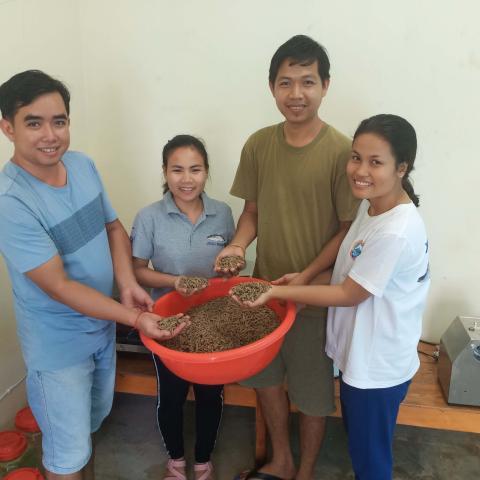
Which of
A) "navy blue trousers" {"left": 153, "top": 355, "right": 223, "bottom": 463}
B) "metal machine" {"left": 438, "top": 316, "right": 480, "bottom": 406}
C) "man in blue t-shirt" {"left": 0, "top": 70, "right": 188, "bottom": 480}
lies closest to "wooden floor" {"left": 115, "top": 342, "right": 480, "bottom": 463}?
Answer: "metal machine" {"left": 438, "top": 316, "right": 480, "bottom": 406}

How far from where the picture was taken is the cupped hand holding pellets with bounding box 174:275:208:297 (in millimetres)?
1244

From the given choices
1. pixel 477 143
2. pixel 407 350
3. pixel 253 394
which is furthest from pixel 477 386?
pixel 477 143

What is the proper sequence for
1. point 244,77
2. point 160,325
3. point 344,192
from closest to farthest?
1. point 160,325
2. point 344,192
3. point 244,77

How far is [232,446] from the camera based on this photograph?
1790mm

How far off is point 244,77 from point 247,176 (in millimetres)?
609

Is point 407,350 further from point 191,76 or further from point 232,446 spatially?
point 191,76

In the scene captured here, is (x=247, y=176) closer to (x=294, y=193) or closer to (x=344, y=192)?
(x=294, y=193)

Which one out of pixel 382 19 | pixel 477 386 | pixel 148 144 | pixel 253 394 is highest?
pixel 382 19

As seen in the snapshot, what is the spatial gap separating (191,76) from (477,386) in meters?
1.65

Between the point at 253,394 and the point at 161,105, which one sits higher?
the point at 161,105

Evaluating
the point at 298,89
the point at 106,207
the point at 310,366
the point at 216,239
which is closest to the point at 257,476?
the point at 310,366

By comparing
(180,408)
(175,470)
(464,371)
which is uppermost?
(464,371)

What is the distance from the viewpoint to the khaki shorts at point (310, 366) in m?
1.35

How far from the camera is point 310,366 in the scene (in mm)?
1371
